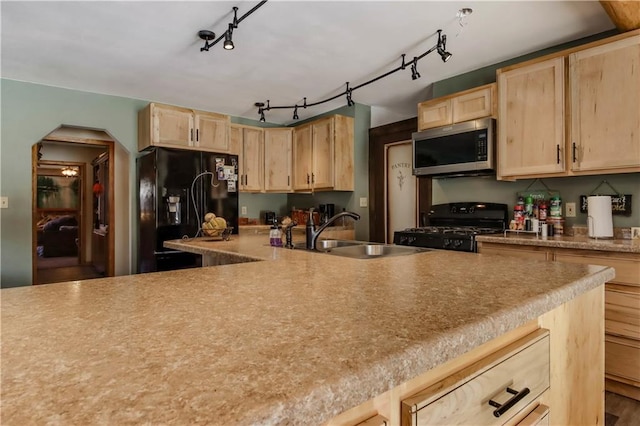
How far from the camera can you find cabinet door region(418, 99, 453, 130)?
132 inches

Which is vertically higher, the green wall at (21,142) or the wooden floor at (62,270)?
the green wall at (21,142)

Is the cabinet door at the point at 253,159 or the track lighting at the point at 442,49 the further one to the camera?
the cabinet door at the point at 253,159

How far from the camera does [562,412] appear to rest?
1.11m

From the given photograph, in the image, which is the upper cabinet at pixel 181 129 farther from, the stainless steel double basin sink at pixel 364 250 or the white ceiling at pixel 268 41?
the stainless steel double basin sink at pixel 364 250

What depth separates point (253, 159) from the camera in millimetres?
4984

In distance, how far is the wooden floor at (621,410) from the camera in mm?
1957

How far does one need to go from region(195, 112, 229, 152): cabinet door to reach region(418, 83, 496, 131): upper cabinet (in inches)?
87.8

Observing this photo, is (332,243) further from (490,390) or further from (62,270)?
(62,270)

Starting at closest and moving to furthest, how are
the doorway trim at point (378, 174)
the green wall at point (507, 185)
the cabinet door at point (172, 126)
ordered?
the green wall at point (507, 185), the cabinet door at point (172, 126), the doorway trim at point (378, 174)

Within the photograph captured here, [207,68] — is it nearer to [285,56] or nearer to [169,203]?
[285,56]

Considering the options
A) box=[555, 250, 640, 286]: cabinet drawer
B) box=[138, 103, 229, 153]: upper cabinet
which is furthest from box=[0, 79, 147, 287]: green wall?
box=[555, 250, 640, 286]: cabinet drawer

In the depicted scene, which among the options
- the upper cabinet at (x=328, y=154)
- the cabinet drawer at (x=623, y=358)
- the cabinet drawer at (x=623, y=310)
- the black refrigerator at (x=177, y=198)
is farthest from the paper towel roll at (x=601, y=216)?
the black refrigerator at (x=177, y=198)

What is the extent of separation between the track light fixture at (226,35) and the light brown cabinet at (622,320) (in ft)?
8.43

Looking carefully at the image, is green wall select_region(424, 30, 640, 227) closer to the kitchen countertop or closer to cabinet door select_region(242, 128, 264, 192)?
the kitchen countertop
